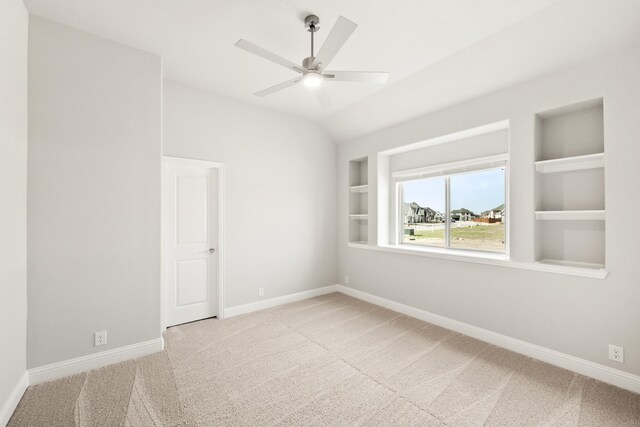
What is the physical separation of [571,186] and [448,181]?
1365mm

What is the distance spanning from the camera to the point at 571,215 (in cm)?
260

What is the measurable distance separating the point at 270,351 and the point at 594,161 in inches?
140

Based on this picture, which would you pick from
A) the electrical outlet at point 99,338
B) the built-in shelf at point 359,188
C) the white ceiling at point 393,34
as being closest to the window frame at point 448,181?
the built-in shelf at point 359,188

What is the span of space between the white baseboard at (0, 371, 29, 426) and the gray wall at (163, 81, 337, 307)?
191 cm

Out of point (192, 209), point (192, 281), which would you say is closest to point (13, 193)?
point (192, 209)

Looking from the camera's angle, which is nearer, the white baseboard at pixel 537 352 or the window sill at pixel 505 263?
the white baseboard at pixel 537 352

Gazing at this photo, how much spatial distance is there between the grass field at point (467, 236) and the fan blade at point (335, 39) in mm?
2833

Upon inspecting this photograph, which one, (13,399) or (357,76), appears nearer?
(13,399)

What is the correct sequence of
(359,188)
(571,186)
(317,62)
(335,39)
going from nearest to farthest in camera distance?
1. (335,39)
2. (317,62)
3. (571,186)
4. (359,188)

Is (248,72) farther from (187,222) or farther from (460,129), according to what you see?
(460,129)

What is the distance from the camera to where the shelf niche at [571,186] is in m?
2.53

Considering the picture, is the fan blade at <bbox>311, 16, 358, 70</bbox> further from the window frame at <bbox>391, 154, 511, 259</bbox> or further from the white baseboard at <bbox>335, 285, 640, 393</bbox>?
the white baseboard at <bbox>335, 285, 640, 393</bbox>

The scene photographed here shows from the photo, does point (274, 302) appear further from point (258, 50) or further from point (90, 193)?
point (258, 50)

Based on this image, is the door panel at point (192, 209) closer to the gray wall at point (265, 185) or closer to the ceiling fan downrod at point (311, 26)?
the gray wall at point (265, 185)
